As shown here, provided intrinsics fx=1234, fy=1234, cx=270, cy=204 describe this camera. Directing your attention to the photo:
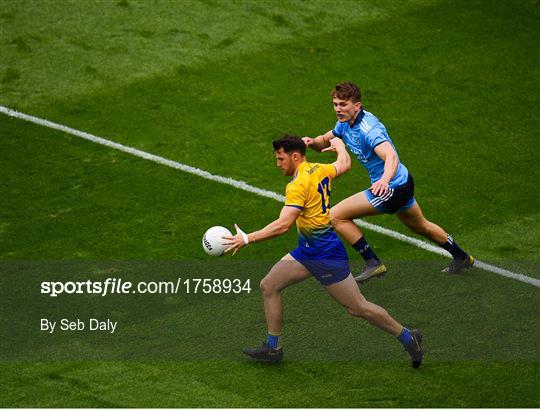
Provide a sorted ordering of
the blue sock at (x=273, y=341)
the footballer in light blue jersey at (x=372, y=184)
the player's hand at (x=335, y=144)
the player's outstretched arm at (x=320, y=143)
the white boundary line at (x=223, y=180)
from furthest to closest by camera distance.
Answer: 1. the white boundary line at (x=223, y=180)
2. the player's outstretched arm at (x=320, y=143)
3. the footballer in light blue jersey at (x=372, y=184)
4. the player's hand at (x=335, y=144)
5. the blue sock at (x=273, y=341)

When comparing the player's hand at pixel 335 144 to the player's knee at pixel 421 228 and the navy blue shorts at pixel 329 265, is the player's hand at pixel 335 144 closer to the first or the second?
the navy blue shorts at pixel 329 265

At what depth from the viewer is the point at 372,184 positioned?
12.6 meters

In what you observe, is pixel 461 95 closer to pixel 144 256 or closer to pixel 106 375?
pixel 144 256

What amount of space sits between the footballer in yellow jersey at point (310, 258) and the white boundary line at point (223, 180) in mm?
2382

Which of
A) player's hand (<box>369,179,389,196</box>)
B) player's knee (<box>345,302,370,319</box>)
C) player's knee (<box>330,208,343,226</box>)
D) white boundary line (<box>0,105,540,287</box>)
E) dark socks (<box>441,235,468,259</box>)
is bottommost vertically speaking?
white boundary line (<box>0,105,540,287</box>)

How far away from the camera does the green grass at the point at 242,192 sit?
1162 cm

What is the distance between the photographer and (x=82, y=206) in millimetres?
15219

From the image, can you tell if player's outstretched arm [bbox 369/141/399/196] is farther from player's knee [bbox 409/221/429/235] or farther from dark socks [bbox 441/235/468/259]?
dark socks [bbox 441/235/468/259]

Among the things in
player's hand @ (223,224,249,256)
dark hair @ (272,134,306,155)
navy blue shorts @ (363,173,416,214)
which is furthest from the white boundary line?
player's hand @ (223,224,249,256)

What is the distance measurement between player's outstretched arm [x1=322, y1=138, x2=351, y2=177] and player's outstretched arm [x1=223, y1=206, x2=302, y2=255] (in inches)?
35.4

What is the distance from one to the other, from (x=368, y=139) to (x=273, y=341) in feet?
7.99

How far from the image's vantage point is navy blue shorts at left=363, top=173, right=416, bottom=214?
42.9 ft

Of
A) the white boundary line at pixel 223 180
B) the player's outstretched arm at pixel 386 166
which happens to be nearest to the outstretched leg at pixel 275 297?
the player's outstretched arm at pixel 386 166

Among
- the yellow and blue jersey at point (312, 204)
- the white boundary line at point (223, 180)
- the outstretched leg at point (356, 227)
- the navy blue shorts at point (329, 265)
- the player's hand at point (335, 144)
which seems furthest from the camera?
the white boundary line at point (223, 180)
